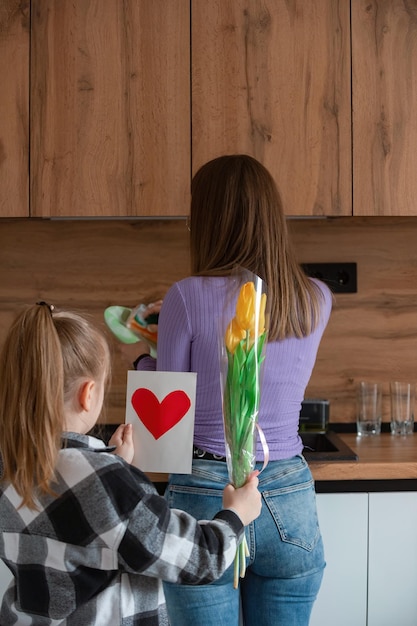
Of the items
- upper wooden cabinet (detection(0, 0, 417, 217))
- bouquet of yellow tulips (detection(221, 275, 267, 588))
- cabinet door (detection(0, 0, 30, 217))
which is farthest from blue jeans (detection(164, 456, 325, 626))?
cabinet door (detection(0, 0, 30, 217))

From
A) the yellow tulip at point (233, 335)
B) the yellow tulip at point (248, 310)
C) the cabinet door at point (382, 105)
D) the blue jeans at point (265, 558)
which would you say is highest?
the cabinet door at point (382, 105)

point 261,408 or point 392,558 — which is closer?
point 261,408

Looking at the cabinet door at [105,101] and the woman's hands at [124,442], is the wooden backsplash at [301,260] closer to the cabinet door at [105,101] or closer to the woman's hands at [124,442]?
the cabinet door at [105,101]

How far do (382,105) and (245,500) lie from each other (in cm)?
152

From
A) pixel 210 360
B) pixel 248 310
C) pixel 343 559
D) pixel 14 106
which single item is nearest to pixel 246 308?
pixel 248 310

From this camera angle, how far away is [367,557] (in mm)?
2350

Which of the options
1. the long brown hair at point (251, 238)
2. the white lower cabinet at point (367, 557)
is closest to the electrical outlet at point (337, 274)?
the white lower cabinet at point (367, 557)

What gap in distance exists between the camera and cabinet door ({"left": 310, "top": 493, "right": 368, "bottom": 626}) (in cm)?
234

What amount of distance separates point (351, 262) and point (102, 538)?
72.6 inches

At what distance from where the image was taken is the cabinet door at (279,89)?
2551 millimetres

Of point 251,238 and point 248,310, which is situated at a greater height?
point 251,238

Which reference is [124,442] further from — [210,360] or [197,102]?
[197,102]

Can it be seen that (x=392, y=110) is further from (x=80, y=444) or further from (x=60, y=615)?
(x=60, y=615)

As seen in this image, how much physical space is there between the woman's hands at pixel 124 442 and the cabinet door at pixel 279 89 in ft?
3.97
